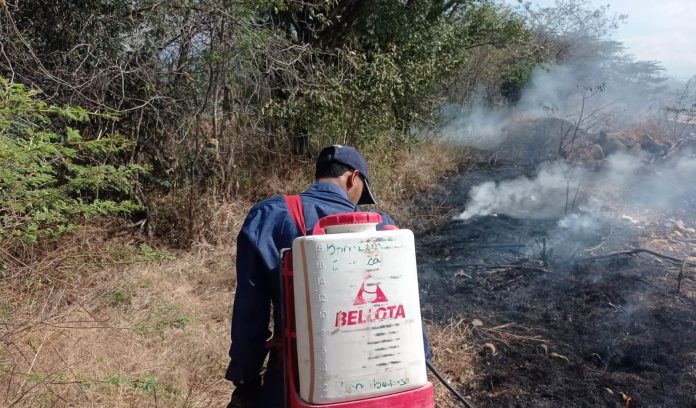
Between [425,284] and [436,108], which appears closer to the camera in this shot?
[425,284]

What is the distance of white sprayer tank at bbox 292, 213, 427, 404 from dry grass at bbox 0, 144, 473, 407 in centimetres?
160

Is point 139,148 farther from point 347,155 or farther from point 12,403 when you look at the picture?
point 347,155

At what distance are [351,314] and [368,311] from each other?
51 millimetres

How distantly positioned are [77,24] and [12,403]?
445cm

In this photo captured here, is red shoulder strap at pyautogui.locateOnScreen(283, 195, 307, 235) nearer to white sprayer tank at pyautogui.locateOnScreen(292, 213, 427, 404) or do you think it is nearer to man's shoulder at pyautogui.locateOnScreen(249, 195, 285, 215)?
man's shoulder at pyautogui.locateOnScreen(249, 195, 285, 215)

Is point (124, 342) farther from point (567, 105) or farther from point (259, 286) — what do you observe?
point (567, 105)

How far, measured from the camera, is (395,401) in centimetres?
146

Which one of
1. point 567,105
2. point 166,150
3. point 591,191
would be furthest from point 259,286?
point 567,105

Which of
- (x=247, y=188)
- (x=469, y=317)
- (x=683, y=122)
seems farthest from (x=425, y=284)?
(x=683, y=122)

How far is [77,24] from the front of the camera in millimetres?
5629

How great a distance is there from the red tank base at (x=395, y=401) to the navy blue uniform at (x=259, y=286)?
0.79 feet

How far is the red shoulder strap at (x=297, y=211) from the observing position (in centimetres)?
170

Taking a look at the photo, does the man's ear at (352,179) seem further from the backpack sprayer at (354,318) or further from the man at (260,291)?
the backpack sprayer at (354,318)

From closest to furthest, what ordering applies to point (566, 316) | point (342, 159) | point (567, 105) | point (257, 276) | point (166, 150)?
point (257, 276) → point (342, 159) → point (566, 316) → point (166, 150) → point (567, 105)
